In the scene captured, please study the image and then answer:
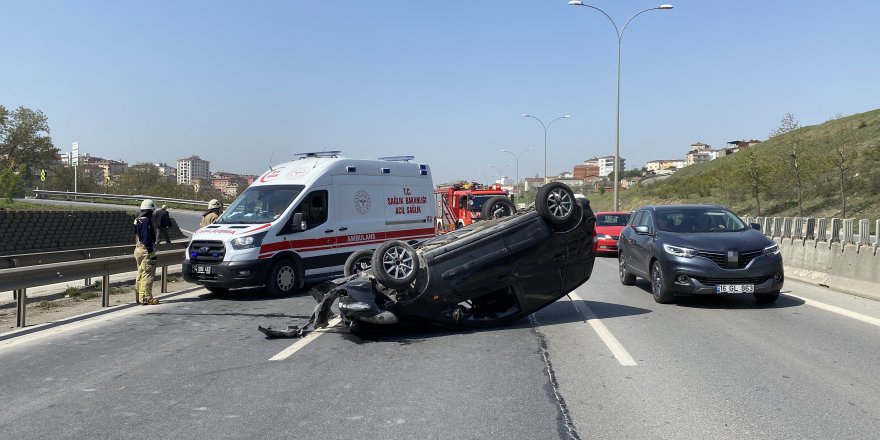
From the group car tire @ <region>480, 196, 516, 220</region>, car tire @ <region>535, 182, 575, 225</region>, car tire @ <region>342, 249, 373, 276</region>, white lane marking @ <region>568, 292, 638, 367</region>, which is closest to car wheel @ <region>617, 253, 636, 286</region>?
white lane marking @ <region>568, 292, 638, 367</region>

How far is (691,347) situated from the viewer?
23.5 feet

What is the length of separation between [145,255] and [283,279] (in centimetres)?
234

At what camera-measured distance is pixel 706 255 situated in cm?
961

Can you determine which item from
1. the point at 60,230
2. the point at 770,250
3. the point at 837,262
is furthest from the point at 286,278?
the point at 60,230

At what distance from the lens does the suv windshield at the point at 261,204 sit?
12.2m

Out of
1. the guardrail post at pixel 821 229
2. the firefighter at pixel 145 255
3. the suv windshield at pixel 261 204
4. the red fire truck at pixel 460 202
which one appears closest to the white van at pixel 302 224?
the suv windshield at pixel 261 204

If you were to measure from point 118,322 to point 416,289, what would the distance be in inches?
184

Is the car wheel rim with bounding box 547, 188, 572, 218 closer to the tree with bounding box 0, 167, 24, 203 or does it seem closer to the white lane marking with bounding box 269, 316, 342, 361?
the white lane marking with bounding box 269, 316, 342, 361

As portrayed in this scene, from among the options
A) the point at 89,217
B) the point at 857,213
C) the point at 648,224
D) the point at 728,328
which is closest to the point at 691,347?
the point at 728,328

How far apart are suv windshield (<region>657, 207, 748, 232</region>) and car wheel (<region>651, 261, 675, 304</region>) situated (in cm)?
75

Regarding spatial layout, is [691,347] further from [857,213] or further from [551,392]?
[857,213]

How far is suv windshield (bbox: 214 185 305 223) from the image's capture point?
12.2 m

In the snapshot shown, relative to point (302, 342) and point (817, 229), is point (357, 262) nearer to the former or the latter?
point (302, 342)

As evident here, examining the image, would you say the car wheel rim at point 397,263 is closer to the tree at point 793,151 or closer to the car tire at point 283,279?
the car tire at point 283,279
